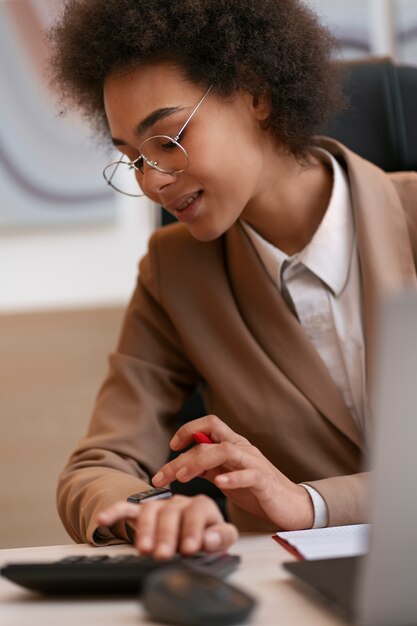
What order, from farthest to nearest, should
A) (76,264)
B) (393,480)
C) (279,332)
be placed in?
(76,264) → (279,332) → (393,480)

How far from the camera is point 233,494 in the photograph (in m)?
1.02

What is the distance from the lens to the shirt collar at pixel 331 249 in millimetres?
1302

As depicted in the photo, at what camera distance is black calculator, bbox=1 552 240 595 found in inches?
26.4

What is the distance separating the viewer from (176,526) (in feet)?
2.40

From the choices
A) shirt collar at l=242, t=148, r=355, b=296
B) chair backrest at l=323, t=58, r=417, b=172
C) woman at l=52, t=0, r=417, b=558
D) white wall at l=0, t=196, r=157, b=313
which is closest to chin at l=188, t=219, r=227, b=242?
woman at l=52, t=0, r=417, b=558

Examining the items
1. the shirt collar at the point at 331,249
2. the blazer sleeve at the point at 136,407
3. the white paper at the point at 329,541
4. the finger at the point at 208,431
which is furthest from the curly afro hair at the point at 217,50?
the white paper at the point at 329,541

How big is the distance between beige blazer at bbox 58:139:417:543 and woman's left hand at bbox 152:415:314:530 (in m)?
0.18

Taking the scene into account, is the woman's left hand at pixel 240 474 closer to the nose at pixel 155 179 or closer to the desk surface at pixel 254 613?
the desk surface at pixel 254 613

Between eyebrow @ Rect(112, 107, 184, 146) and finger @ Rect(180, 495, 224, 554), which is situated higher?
eyebrow @ Rect(112, 107, 184, 146)

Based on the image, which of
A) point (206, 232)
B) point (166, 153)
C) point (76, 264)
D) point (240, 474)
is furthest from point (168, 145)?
point (76, 264)

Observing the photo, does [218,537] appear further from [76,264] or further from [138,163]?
[76,264]

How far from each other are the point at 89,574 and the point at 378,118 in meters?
1.02

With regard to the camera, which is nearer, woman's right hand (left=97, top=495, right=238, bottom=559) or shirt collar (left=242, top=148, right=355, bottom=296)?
woman's right hand (left=97, top=495, right=238, bottom=559)

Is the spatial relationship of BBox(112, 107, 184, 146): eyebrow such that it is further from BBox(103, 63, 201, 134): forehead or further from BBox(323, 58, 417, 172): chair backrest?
BBox(323, 58, 417, 172): chair backrest
